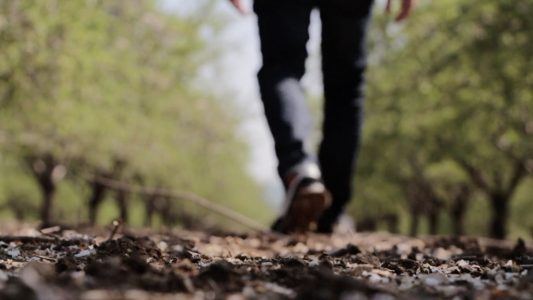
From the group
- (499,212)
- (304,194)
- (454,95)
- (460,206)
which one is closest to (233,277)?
(304,194)

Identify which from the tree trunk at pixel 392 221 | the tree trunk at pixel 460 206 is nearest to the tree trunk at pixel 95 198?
the tree trunk at pixel 460 206

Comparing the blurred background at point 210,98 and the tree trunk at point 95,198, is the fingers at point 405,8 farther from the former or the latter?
the tree trunk at point 95,198

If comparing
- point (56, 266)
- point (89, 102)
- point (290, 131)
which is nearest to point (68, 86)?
point (89, 102)

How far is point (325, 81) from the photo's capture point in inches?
166

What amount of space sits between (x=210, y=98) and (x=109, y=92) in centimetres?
1638

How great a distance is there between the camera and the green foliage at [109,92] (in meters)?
8.78

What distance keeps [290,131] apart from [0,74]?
6457 millimetres

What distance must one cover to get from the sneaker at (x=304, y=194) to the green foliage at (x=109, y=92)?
2.59 metres

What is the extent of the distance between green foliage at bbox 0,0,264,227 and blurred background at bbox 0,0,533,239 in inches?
1.5

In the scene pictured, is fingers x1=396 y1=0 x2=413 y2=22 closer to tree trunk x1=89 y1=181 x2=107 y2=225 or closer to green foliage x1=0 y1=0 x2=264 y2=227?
green foliage x1=0 y1=0 x2=264 y2=227

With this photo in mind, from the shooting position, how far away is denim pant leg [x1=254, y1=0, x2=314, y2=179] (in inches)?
139

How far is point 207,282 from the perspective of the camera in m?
1.54

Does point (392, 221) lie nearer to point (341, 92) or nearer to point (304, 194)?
point (341, 92)

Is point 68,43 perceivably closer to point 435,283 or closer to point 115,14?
point 115,14
